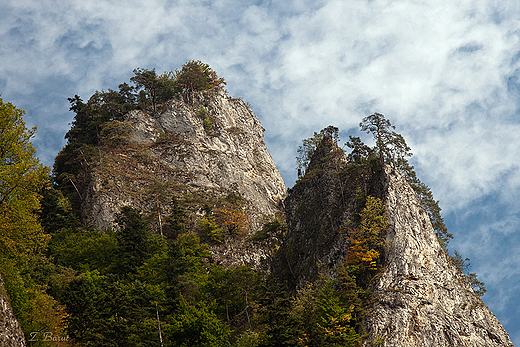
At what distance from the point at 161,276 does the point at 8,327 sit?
2068cm

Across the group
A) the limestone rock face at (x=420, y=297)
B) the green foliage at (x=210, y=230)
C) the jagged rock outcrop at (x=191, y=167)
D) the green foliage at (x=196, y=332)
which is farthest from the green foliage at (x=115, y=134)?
the limestone rock face at (x=420, y=297)

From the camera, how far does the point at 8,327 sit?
23.0 metres

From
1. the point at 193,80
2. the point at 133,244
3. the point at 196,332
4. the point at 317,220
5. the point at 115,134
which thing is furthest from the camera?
the point at 193,80

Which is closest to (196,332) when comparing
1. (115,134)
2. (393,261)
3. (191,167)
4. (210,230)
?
(393,261)

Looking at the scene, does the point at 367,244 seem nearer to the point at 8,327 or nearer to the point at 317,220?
the point at 317,220

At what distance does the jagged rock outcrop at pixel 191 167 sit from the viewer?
202 ft

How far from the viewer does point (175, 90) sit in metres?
86.2

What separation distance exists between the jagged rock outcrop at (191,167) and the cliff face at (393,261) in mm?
10520

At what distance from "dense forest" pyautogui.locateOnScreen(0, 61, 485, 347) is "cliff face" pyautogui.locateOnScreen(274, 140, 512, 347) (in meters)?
1.05

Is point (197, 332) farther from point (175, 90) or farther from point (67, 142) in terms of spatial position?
point (175, 90)

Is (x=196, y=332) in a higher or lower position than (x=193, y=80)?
lower

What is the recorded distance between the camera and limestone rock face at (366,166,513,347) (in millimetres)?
34219

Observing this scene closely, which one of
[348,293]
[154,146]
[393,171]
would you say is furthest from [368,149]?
[154,146]

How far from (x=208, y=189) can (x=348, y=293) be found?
3802 centimetres
